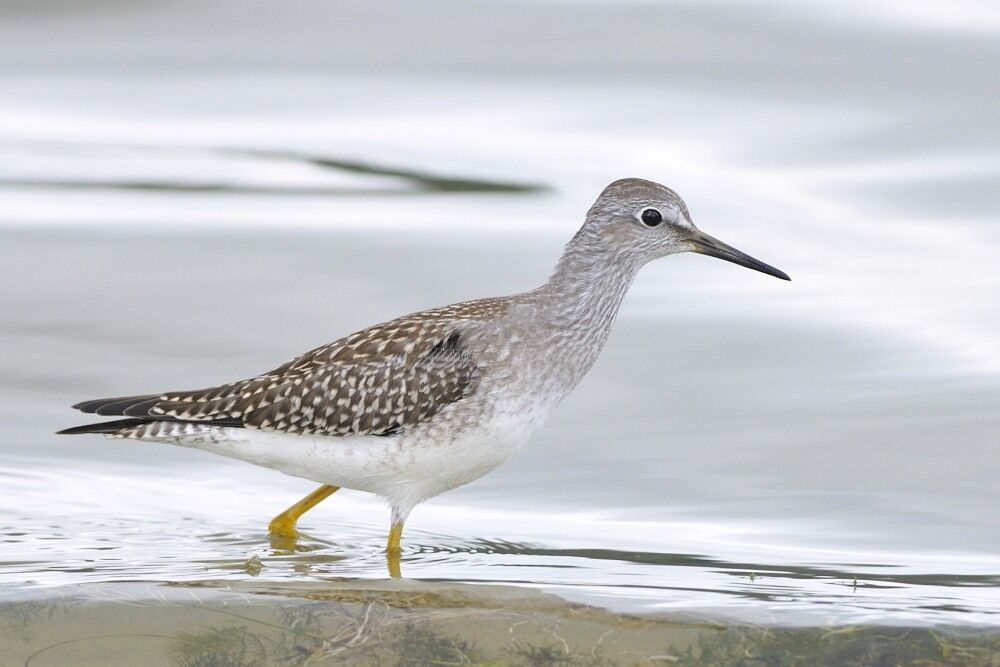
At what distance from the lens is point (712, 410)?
1559cm

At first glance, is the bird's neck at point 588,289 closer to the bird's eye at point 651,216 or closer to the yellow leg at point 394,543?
the bird's eye at point 651,216

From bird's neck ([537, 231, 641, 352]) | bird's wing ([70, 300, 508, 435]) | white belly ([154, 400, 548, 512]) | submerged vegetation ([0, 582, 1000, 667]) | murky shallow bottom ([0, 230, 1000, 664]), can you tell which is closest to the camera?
submerged vegetation ([0, 582, 1000, 667])

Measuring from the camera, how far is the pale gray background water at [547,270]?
479 inches

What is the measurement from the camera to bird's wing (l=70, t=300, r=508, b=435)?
1141 centimetres

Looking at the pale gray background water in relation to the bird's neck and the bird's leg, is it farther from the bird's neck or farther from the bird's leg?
the bird's neck

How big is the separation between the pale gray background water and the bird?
0.65 metres

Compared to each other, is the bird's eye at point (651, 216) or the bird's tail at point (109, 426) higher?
the bird's eye at point (651, 216)

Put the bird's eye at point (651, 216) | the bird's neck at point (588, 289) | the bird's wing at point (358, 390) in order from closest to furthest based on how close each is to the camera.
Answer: the bird's wing at point (358, 390)
the bird's neck at point (588, 289)
the bird's eye at point (651, 216)

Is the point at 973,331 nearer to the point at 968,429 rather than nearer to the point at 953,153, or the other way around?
the point at 968,429

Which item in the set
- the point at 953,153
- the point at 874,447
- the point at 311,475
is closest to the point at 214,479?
the point at 311,475

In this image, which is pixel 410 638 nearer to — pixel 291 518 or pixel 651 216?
pixel 291 518

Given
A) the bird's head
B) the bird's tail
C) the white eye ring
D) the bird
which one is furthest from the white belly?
the white eye ring

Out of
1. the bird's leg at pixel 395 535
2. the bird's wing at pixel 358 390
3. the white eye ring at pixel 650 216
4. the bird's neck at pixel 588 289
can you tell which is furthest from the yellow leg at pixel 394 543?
the white eye ring at pixel 650 216

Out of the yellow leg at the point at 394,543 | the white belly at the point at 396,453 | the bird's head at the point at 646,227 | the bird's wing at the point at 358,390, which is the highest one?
the bird's head at the point at 646,227
